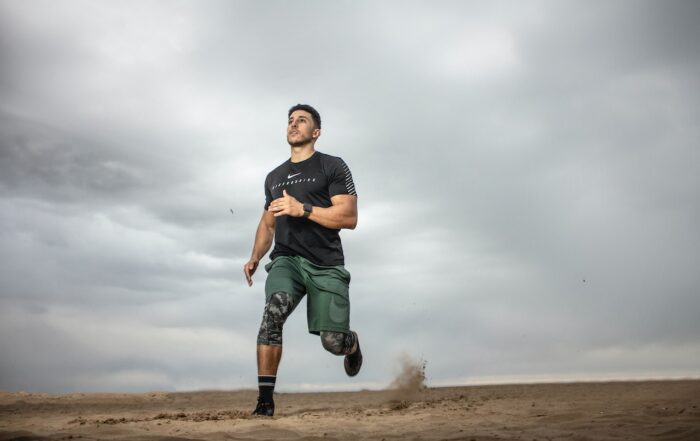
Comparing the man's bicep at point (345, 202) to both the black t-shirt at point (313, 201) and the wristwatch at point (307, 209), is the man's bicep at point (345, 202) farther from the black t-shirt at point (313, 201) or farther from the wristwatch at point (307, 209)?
the wristwatch at point (307, 209)

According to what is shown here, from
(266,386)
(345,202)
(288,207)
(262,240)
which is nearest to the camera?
(266,386)

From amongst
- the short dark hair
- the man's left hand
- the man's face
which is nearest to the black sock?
the man's left hand

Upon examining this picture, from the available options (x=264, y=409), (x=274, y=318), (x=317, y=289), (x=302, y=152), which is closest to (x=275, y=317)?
(x=274, y=318)

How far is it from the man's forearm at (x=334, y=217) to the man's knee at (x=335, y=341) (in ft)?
3.92

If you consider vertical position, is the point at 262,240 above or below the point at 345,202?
below

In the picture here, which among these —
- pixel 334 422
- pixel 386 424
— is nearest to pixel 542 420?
pixel 386 424

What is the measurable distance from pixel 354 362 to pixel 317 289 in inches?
45.3

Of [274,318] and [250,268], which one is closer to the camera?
[274,318]

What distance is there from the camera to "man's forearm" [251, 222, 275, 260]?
789 centimetres

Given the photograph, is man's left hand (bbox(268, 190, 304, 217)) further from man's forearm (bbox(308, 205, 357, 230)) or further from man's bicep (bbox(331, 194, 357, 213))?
man's bicep (bbox(331, 194, 357, 213))

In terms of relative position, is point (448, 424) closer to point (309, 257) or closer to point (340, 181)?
point (309, 257)

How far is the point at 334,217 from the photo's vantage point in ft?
22.8

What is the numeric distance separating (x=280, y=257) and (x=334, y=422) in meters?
1.95

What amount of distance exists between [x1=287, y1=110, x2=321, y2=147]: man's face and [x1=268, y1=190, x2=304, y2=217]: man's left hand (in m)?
1.01
